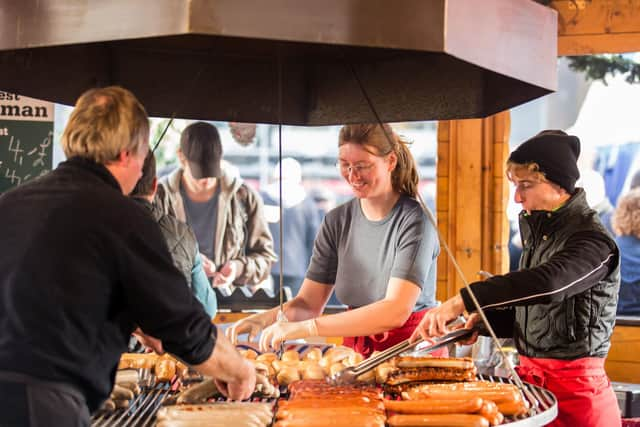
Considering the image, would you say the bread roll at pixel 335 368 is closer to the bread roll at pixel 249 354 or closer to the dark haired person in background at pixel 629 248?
the bread roll at pixel 249 354

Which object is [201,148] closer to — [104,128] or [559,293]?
[559,293]

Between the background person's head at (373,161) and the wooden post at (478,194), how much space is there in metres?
1.79

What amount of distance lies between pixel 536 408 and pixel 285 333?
1.10 m

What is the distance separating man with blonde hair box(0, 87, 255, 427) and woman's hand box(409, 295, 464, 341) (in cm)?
108

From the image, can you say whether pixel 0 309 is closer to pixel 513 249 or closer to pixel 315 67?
pixel 315 67

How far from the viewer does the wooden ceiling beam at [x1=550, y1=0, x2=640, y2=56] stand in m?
5.09

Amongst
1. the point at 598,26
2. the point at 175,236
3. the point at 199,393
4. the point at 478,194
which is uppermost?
the point at 598,26

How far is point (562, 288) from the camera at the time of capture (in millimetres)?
2875

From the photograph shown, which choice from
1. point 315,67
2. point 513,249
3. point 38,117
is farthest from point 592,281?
point 38,117

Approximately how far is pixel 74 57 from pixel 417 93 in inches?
55.8

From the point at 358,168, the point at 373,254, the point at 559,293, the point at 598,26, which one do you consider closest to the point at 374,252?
the point at 373,254

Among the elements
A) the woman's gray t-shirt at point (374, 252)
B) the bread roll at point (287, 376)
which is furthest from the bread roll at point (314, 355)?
the woman's gray t-shirt at point (374, 252)

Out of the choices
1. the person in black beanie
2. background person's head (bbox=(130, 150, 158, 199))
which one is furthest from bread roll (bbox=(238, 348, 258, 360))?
background person's head (bbox=(130, 150, 158, 199))

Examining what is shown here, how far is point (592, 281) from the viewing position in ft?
9.75
